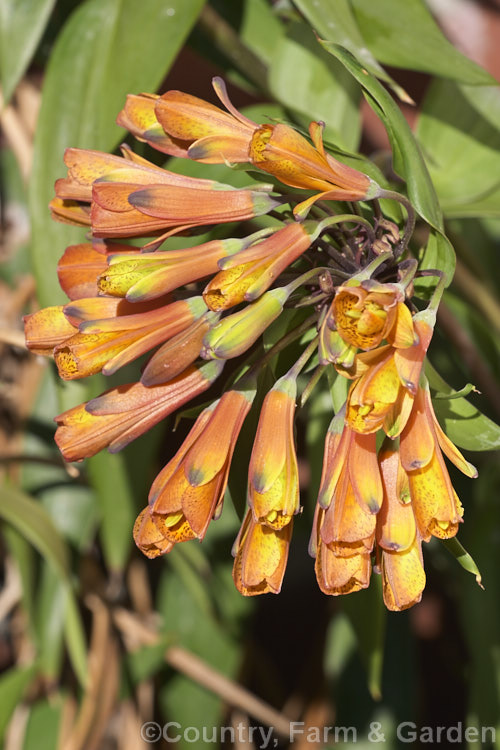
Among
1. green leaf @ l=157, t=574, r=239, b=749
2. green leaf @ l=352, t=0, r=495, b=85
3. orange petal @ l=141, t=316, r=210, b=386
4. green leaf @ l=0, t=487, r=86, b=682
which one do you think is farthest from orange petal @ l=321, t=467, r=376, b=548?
green leaf @ l=157, t=574, r=239, b=749

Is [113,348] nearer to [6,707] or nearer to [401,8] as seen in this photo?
[401,8]

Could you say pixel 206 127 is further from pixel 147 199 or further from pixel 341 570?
pixel 341 570

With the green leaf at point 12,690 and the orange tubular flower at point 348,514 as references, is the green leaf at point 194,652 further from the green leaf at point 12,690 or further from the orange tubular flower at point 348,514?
the orange tubular flower at point 348,514

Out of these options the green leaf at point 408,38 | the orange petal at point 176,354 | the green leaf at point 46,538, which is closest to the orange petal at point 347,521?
the orange petal at point 176,354

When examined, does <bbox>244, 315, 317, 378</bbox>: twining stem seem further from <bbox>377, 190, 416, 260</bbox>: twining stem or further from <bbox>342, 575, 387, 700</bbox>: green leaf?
<bbox>342, 575, 387, 700</bbox>: green leaf

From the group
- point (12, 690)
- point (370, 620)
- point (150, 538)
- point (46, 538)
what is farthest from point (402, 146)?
point (12, 690)

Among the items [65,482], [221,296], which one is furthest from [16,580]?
[221,296]
